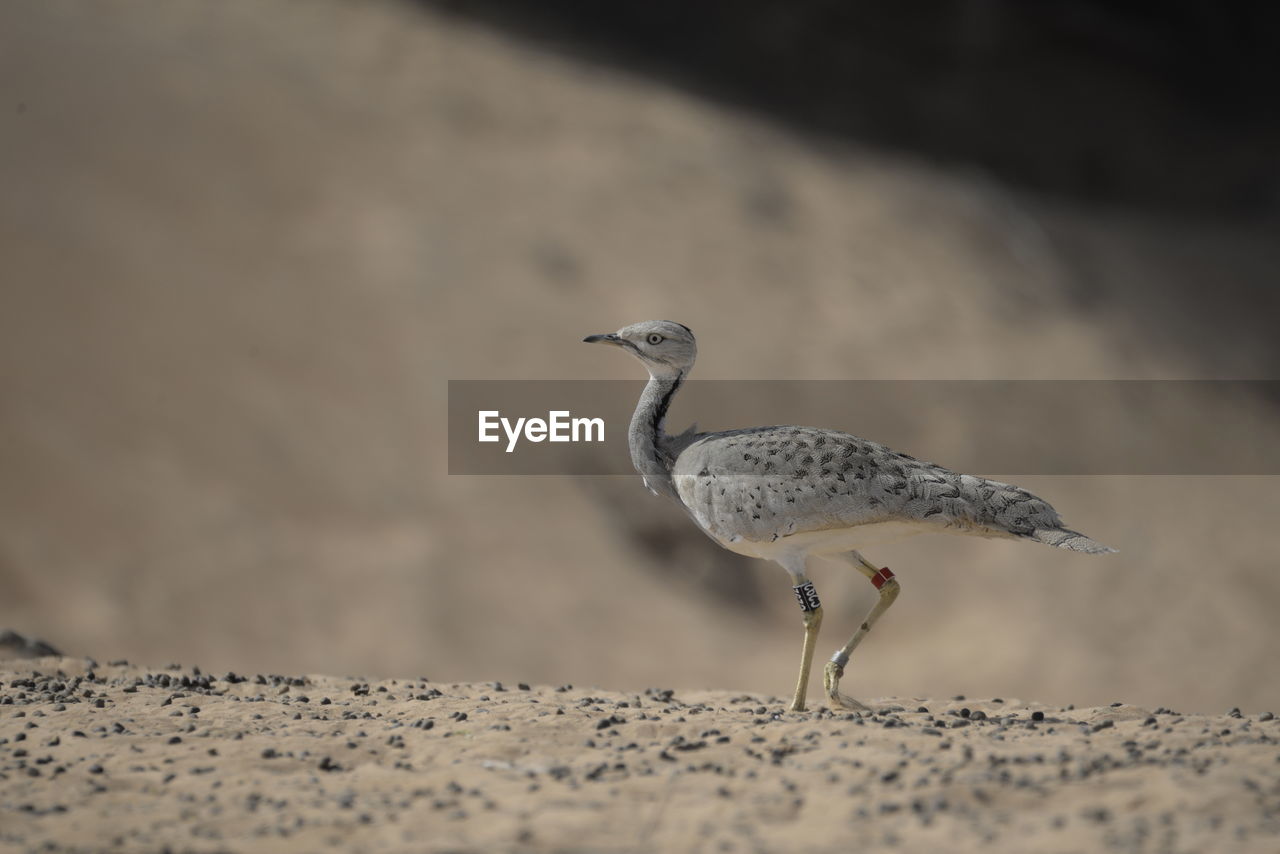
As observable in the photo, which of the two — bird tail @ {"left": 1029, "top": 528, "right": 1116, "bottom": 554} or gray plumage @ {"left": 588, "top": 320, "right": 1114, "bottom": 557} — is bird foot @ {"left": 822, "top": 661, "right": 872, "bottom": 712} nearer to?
gray plumage @ {"left": 588, "top": 320, "right": 1114, "bottom": 557}

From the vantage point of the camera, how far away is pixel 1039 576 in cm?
2155

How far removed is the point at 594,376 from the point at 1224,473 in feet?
41.5

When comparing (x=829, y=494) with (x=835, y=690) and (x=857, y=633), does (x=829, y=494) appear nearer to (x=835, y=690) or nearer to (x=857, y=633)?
(x=857, y=633)

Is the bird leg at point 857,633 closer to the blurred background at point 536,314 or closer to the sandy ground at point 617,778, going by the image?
the sandy ground at point 617,778

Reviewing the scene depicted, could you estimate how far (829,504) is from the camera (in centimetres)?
764

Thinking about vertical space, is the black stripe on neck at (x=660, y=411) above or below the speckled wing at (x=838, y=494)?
above

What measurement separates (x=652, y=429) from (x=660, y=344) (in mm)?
578

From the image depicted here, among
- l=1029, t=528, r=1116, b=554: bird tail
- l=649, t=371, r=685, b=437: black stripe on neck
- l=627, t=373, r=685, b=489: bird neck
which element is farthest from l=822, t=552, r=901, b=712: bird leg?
l=649, t=371, r=685, b=437: black stripe on neck

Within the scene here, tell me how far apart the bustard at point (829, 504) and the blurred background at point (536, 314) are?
33.6ft

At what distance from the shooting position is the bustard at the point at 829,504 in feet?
24.9
